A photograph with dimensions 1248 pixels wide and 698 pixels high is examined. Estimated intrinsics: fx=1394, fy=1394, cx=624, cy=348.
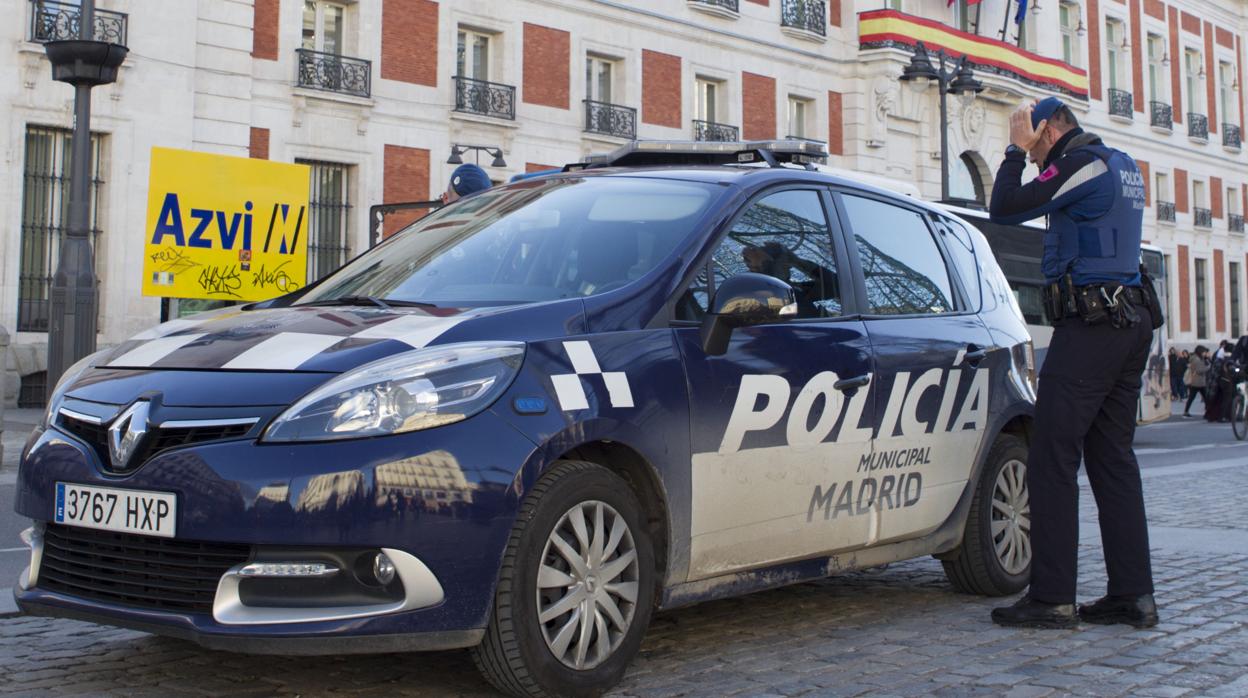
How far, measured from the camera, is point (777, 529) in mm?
4719

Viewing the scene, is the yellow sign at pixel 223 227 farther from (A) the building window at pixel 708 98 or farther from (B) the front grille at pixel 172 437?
(B) the front grille at pixel 172 437

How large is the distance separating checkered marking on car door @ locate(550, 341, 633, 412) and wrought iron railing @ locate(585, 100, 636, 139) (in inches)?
975

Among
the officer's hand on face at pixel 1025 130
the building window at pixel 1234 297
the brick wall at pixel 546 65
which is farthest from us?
the building window at pixel 1234 297

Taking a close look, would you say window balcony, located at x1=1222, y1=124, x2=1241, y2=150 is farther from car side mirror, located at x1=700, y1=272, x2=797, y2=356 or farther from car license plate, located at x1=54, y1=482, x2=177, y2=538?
car license plate, located at x1=54, y1=482, x2=177, y2=538

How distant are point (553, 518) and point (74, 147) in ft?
39.2

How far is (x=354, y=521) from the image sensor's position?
3600mm

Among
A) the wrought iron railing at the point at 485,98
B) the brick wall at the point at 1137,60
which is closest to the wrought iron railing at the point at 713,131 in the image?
the wrought iron railing at the point at 485,98

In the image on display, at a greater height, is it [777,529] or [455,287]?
[455,287]

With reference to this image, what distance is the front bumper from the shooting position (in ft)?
11.8

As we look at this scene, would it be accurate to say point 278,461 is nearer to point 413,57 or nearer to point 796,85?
point 413,57

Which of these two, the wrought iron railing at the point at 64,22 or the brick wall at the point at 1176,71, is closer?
the wrought iron railing at the point at 64,22

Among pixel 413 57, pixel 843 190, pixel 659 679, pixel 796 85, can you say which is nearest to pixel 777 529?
pixel 659 679

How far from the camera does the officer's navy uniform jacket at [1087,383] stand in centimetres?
547

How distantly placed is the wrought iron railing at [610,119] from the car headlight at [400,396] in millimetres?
25049
